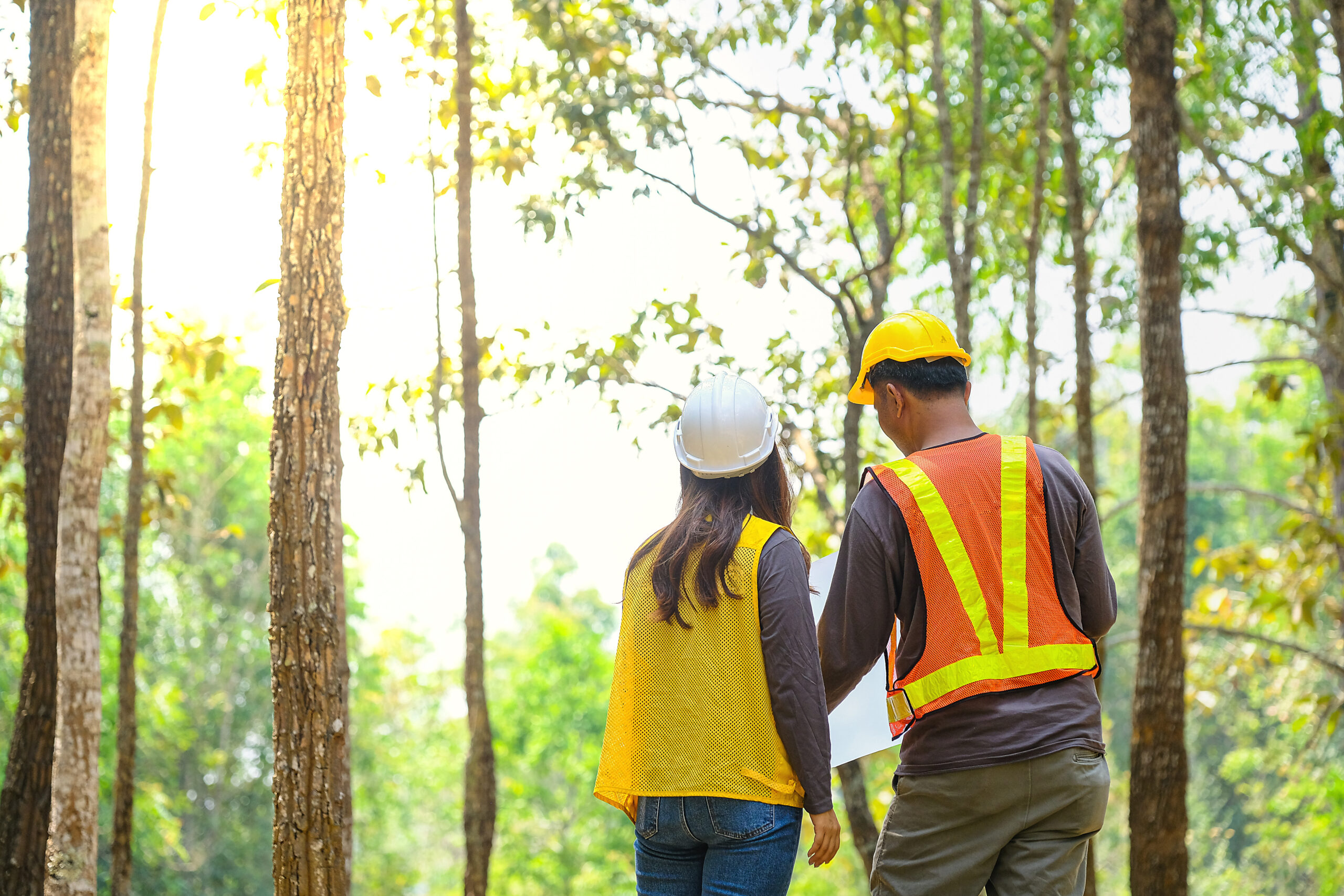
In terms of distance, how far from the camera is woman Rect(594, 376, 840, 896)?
6.19 feet

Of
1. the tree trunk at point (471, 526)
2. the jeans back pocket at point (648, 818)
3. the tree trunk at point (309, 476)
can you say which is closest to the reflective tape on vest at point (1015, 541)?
the jeans back pocket at point (648, 818)

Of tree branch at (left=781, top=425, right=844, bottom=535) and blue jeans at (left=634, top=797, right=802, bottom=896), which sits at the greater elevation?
tree branch at (left=781, top=425, right=844, bottom=535)

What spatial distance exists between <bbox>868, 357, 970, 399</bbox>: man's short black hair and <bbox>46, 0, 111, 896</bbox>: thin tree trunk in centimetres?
311

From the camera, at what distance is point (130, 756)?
4762mm

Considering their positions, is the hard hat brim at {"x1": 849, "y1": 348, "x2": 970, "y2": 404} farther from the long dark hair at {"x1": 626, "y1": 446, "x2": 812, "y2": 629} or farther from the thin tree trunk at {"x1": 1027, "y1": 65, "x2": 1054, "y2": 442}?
the thin tree trunk at {"x1": 1027, "y1": 65, "x2": 1054, "y2": 442}

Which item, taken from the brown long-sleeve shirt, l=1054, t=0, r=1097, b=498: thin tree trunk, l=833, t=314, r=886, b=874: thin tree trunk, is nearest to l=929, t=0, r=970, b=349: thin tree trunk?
l=833, t=314, r=886, b=874: thin tree trunk

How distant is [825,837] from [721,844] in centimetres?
17

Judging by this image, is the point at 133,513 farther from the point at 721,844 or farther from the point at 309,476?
the point at 721,844

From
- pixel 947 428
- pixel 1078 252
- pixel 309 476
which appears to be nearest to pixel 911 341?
pixel 947 428

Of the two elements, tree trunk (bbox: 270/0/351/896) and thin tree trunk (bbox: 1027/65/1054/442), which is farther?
thin tree trunk (bbox: 1027/65/1054/442)

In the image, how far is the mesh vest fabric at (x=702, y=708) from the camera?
6.21 ft

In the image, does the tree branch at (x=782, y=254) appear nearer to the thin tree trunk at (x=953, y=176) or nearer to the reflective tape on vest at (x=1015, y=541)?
the thin tree trunk at (x=953, y=176)

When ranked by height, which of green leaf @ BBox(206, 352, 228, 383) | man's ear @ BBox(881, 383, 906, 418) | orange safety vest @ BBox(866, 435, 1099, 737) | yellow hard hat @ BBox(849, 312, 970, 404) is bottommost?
orange safety vest @ BBox(866, 435, 1099, 737)

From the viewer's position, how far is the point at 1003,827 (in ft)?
6.02
